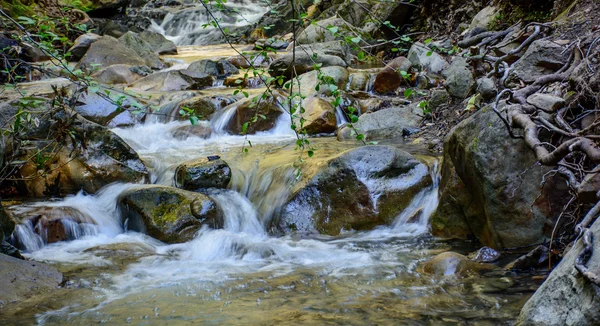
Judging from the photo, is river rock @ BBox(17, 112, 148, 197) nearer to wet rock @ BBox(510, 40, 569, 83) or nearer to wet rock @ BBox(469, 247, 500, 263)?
wet rock @ BBox(469, 247, 500, 263)

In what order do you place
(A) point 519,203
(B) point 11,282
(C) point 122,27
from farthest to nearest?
1. (C) point 122,27
2. (A) point 519,203
3. (B) point 11,282

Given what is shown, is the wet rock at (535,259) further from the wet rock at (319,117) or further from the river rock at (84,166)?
the wet rock at (319,117)

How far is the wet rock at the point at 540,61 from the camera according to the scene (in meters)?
5.34

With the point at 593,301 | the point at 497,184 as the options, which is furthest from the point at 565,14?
the point at 593,301

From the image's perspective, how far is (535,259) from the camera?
396cm

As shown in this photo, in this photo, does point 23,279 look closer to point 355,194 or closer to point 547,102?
point 355,194

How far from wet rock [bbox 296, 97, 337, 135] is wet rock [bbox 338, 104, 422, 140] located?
0.51 meters

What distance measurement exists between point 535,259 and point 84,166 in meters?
5.47

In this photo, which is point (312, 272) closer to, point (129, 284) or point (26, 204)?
point (129, 284)

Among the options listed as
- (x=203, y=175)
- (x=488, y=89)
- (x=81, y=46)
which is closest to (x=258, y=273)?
(x=203, y=175)

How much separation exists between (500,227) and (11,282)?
392cm

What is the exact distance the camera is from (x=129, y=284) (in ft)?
14.3

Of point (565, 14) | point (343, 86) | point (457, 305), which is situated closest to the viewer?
point (457, 305)

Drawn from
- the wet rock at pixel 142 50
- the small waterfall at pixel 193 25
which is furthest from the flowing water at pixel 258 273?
the small waterfall at pixel 193 25
